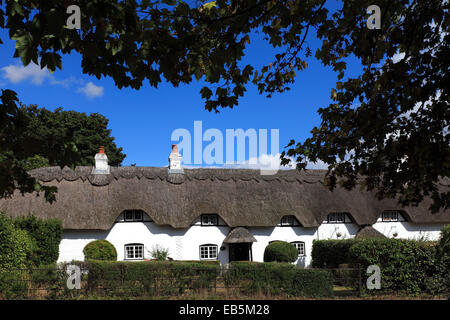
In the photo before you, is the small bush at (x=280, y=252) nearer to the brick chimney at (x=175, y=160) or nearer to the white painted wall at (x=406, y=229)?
the white painted wall at (x=406, y=229)

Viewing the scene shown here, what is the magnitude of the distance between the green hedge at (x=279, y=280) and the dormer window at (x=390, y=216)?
45.6ft

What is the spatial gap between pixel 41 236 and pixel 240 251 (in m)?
11.8

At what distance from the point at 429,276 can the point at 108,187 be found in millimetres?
18916

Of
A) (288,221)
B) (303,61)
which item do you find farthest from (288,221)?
(303,61)

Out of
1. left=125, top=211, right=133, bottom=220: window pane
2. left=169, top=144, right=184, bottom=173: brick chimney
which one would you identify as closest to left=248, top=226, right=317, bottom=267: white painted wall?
left=169, top=144, right=184, bottom=173: brick chimney

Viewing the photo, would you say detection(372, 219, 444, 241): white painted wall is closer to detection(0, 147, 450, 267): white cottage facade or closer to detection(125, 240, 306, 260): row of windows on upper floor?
detection(0, 147, 450, 267): white cottage facade

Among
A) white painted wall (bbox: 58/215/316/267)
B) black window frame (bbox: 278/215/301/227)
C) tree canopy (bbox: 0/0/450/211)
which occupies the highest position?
tree canopy (bbox: 0/0/450/211)

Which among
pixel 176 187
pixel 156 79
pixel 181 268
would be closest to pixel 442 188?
pixel 176 187

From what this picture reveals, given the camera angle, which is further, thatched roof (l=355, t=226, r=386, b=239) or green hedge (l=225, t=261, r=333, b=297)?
thatched roof (l=355, t=226, r=386, b=239)

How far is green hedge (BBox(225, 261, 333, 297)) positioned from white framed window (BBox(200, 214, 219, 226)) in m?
9.88

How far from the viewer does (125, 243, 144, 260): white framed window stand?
73.6 feet

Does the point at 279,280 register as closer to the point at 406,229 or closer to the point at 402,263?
the point at 402,263

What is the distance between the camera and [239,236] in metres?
22.4
